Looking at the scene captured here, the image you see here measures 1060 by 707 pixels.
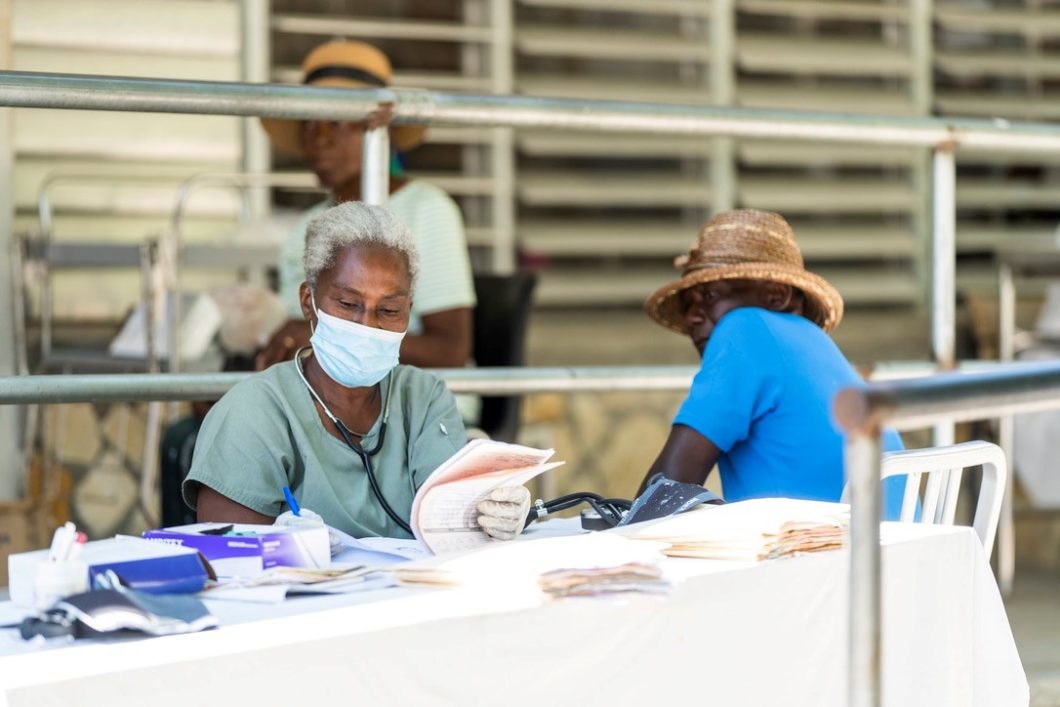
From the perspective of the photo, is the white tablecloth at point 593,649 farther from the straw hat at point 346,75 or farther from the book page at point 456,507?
the straw hat at point 346,75

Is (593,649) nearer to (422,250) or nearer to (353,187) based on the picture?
(422,250)

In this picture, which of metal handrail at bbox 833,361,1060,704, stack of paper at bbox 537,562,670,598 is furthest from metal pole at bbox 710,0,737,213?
metal handrail at bbox 833,361,1060,704

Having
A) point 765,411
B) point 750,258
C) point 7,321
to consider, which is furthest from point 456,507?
point 7,321

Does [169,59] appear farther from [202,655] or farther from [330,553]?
[202,655]

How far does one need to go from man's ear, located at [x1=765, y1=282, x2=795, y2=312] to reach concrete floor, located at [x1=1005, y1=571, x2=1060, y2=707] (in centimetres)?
113

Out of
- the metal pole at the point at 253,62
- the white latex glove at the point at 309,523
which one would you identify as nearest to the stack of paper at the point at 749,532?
the white latex glove at the point at 309,523

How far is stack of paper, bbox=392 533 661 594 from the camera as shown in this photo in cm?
187

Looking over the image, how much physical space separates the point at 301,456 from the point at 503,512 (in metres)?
0.50

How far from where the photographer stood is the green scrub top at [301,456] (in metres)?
2.56

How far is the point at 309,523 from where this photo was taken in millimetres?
2189

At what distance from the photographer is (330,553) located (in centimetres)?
213

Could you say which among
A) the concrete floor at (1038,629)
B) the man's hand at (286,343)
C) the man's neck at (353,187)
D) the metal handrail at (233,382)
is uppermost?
the man's neck at (353,187)

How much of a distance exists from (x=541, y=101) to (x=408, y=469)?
0.96 metres

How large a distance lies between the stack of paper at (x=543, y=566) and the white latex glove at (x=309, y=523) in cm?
25
